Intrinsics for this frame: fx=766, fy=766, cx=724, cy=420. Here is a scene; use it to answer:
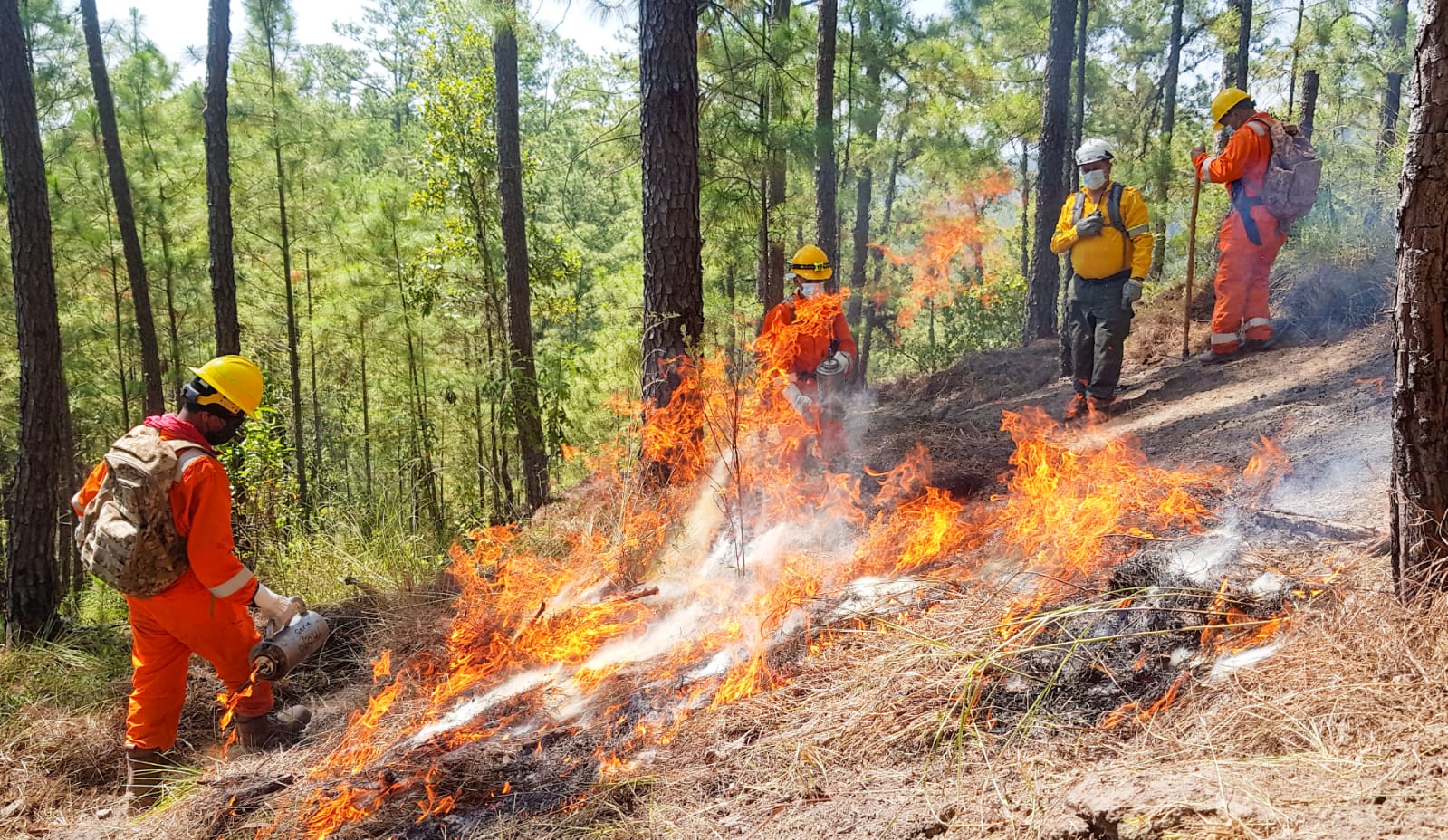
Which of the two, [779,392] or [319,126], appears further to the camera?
[319,126]

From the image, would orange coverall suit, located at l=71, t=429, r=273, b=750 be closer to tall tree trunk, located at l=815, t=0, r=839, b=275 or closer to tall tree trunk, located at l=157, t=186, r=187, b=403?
tall tree trunk, located at l=815, t=0, r=839, b=275

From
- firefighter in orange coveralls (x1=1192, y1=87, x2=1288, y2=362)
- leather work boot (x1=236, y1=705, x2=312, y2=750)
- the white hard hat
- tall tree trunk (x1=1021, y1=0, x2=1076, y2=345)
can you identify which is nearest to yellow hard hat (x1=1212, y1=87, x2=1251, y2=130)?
firefighter in orange coveralls (x1=1192, y1=87, x2=1288, y2=362)

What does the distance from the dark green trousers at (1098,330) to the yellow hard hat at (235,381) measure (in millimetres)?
5821

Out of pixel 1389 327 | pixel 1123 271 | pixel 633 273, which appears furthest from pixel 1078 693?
pixel 633 273

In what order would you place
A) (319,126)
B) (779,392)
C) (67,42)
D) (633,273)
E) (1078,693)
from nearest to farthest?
(1078,693)
(779,392)
(67,42)
(319,126)
(633,273)

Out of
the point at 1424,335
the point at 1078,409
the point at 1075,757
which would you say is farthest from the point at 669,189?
the point at 1075,757

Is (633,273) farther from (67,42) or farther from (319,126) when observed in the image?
(67,42)

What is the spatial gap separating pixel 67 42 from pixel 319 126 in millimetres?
3870

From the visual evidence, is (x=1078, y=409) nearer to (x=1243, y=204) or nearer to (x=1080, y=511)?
(x=1243, y=204)

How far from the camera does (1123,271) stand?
5980 millimetres

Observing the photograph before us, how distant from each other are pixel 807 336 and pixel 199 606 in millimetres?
4113


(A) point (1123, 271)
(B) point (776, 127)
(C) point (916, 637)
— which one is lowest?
(C) point (916, 637)

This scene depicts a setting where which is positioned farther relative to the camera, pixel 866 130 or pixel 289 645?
pixel 866 130

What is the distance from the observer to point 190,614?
387 centimetres
